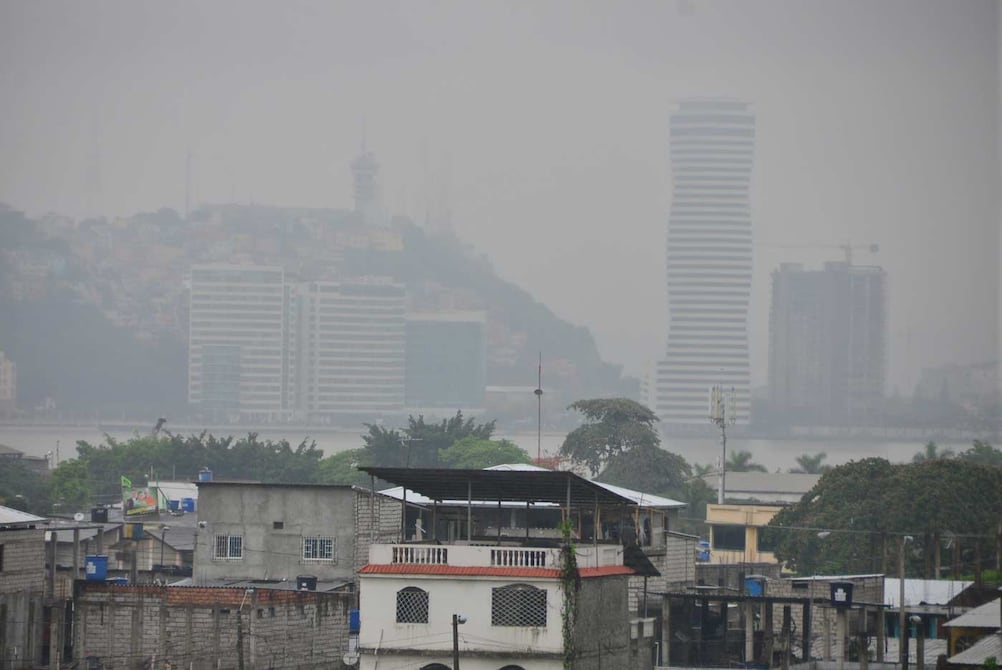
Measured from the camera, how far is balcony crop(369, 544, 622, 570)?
38.3 metres

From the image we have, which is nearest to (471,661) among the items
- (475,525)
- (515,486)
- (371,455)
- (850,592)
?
(515,486)

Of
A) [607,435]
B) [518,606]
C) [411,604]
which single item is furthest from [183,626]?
[607,435]

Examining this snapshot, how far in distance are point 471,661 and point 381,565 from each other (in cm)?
251

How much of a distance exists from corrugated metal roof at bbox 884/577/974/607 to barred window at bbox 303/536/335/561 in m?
14.8

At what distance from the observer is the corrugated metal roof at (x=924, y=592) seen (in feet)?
187

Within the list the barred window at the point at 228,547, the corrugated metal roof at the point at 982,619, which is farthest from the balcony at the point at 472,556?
the barred window at the point at 228,547

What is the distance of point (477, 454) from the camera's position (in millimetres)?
130625

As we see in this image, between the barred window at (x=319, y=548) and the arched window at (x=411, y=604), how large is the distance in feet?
43.7

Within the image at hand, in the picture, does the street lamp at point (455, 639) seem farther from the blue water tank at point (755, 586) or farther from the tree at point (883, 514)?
the tree at point (883, 514)

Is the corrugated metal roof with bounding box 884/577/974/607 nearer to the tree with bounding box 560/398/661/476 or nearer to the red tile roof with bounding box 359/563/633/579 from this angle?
the red tile roof with bounding box 359/563/633/579

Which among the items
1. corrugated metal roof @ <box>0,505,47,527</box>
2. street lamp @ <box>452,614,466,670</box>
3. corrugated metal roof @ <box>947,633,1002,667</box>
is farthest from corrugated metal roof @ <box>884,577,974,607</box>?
corrugated metal roof @ <box>0,505,47,527</box>

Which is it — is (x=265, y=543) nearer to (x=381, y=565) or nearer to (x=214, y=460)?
(x=381, y=565)

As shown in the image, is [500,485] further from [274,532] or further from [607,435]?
[607,435]

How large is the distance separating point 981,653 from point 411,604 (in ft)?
35.8
